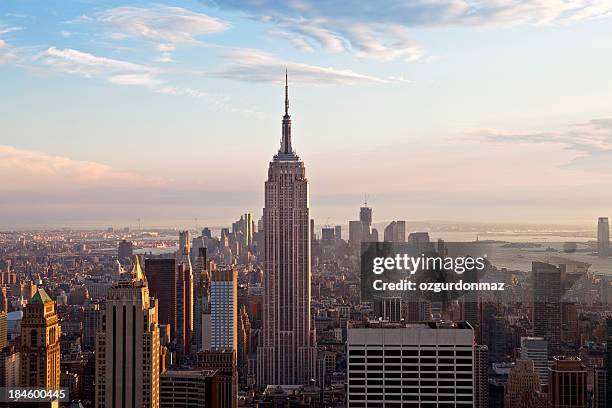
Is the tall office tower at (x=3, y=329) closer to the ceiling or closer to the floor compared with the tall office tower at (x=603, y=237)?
closer to the floor

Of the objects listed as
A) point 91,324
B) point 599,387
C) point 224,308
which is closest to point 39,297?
point 91,324

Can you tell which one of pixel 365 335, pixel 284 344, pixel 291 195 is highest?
pixel 291 195

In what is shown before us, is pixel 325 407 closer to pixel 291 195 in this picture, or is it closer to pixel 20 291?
pixel 20 291

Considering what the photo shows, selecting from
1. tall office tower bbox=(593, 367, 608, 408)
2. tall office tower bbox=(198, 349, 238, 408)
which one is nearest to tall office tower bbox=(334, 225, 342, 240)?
tall office tower bbox=(198, 349, 238, 408)

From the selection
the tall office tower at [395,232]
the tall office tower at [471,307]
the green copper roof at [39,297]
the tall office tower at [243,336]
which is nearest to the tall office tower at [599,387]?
the tall office tower at [471,307]

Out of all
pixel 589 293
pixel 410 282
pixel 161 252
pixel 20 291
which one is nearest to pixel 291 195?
pixel 161 252

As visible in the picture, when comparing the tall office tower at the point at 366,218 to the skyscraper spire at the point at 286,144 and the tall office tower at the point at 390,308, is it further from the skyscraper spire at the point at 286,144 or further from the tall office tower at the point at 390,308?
the skyscraper spire at the point at 286,144
